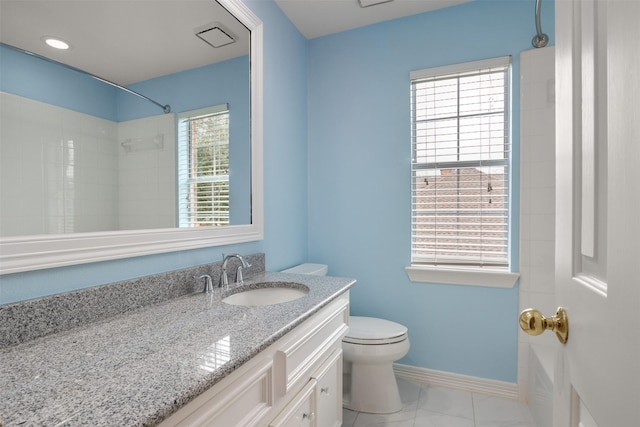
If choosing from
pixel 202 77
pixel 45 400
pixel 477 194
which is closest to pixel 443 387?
pixel 477 194

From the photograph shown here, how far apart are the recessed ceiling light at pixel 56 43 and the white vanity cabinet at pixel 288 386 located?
3.45 feet

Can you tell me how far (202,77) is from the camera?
1440mm

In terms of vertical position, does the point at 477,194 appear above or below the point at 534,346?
above

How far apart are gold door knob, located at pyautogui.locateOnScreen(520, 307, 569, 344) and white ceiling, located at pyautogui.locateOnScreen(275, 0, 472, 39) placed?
6.73 ft

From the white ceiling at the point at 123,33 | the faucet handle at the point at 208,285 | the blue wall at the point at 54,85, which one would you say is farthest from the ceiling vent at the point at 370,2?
the faucet handle at the point at 208,285

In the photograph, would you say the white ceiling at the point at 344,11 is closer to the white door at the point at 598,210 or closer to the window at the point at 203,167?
the window at the point at 203,167

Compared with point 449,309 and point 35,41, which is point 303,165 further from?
point 35,41

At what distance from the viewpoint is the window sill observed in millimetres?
1952

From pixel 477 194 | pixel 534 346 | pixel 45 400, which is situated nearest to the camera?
pixel 45 400

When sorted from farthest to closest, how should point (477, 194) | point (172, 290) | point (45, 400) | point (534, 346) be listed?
point (477, 194) < point (534, 346) < point (172, 290) < point (45, 400)

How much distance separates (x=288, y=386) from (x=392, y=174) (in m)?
1.56

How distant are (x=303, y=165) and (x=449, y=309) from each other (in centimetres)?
140

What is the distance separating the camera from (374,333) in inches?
71.9

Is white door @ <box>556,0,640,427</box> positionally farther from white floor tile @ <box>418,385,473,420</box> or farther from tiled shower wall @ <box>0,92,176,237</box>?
white floor tile @ <box>418,385,473,420</box>
